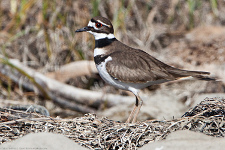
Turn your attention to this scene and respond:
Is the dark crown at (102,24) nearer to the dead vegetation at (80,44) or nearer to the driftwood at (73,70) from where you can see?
the dead vegetation at (80,44)

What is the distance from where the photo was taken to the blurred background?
812cm

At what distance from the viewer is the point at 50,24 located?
8.55 meters

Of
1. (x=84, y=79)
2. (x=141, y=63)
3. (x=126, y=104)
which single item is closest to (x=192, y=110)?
(x=141, y=63)

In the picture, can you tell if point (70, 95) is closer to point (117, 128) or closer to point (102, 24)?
point (102, 24)

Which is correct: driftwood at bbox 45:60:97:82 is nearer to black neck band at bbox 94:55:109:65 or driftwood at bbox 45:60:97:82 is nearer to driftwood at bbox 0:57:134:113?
driftwood at bbox 0:57:134:113

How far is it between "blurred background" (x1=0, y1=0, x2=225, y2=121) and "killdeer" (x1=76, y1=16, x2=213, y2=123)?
2.60 metres

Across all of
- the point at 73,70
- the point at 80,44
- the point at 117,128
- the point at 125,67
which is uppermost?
→ the point at 80,44

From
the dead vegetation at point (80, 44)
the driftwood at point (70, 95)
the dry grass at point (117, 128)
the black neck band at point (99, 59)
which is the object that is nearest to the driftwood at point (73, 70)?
the dead vegetation at point (80, 44)

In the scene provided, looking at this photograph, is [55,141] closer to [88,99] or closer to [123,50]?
[123,50]

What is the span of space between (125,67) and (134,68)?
0.39ft

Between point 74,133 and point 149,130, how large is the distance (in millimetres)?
740

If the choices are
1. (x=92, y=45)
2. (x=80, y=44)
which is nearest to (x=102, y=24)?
(x=92, y=45)

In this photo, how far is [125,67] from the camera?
4.73 metres

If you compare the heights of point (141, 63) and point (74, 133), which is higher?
point (141, 63)
